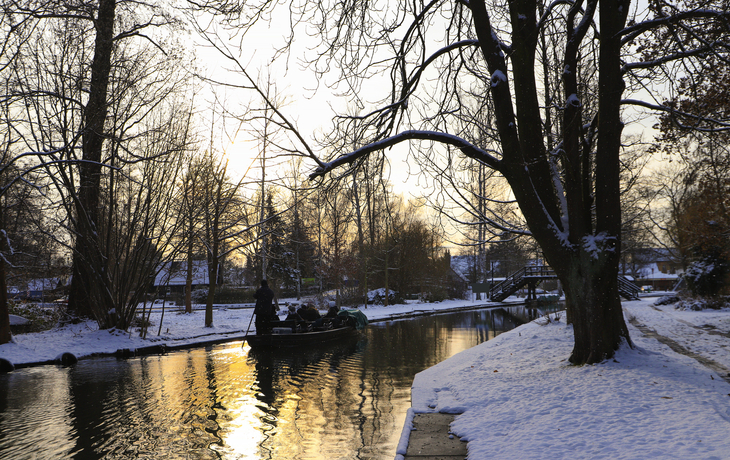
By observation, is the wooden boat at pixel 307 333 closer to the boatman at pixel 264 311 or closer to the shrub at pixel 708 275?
the boatman at pixel 264 311

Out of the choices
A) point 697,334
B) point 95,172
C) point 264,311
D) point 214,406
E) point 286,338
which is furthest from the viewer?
point 95,172

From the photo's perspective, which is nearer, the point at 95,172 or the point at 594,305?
the point at 594,305

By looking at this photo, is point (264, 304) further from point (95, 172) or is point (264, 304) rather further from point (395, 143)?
point (395, 143)

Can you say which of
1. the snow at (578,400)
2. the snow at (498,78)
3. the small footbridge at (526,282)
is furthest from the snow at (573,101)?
the small footbridge at (526,282)

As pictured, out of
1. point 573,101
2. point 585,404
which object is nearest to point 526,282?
point 573,101

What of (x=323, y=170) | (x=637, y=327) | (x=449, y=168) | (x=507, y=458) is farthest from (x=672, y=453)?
(x=637, y=327)

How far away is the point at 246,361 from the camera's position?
13547 mm

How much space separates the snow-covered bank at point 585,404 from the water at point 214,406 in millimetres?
1101

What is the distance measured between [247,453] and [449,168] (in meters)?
7.11

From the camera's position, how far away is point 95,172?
52.9 ft

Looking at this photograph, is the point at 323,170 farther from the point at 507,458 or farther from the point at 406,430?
the point at 507,458

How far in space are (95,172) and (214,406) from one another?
11.2 m

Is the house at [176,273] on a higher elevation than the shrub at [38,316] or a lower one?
higher

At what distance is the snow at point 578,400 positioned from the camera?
5.03 metres
